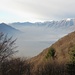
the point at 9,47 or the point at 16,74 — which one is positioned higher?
the point at 9,47

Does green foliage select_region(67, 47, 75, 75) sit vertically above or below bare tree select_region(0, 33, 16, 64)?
below

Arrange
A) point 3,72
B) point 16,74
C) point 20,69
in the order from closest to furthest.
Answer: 1. point 3,72
2. point 16,74
3. point 20,69

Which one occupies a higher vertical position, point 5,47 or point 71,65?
point 5,47

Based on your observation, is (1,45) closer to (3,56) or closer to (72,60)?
(3,56)

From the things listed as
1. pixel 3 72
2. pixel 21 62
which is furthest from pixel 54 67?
pixel 3 72

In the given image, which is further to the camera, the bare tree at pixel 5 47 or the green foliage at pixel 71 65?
the green foliage at pixel 71 65

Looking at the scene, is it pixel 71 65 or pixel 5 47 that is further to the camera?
pixel 71 65

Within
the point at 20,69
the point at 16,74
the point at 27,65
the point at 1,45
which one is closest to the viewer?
the point at 1,45

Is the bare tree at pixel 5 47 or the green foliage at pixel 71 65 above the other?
the bare tree at pixel 5 47

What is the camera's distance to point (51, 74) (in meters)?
50.2

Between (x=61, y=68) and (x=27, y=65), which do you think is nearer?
(x=27, y=65)

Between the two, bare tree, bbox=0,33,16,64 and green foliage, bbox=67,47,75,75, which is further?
green foliage, bbox=67,47,75,75

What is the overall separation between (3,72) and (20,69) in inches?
719

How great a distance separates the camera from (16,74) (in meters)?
41.6
